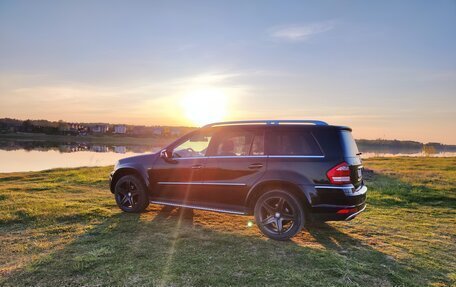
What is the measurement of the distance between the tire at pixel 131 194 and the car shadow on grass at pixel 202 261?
1060 mm

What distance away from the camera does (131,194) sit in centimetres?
783

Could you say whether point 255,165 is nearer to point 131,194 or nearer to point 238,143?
point 238,143

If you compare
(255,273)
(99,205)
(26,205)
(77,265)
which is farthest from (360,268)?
(26,205)

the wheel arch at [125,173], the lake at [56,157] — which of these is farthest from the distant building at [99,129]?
the wheel arch at [125,173]

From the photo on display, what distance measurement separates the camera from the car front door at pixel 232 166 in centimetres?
637

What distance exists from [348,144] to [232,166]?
2157mm

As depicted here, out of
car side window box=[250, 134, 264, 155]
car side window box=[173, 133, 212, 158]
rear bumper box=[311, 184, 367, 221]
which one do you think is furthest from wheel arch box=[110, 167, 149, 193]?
rear bumper box=[311, 184, 367, 221]

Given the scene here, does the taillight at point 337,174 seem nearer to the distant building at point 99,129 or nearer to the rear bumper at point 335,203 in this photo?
the rear bumper at point 335,203

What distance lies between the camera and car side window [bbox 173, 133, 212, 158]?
23.5ft

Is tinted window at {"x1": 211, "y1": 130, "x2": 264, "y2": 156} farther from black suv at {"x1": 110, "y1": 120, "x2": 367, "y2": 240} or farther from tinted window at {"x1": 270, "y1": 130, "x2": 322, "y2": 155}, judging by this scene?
tinted window at {"x1": 270, "y1": 130, "x2": 322, "y2": 155}

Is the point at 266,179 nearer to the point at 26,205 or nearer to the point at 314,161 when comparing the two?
the point at 314,161

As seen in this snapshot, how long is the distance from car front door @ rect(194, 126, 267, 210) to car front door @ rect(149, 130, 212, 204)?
0.20 meters

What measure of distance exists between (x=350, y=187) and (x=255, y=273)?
7.69ft

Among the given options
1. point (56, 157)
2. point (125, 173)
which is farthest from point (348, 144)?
point (56, 157)
